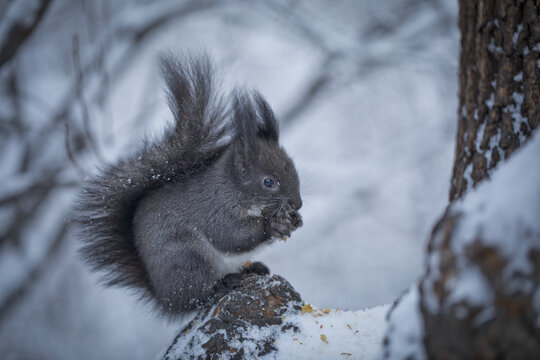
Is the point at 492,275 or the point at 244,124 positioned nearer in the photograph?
the point at 492,275

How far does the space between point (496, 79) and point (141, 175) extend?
1635 mm

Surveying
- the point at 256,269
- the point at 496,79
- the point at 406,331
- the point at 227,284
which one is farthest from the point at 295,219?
the point at 406,331

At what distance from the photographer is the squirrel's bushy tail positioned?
6.38 ft

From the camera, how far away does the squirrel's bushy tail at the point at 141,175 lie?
6.38ft

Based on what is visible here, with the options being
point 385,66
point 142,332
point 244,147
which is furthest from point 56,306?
point 385,66

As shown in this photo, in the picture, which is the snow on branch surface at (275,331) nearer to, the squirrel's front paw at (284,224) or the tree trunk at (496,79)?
the squirrel's front paw at (284,224)

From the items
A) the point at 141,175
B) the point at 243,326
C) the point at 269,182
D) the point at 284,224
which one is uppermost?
the point at 269,182

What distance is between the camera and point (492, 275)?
2.07 ft

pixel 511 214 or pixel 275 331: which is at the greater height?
pixel 275 331

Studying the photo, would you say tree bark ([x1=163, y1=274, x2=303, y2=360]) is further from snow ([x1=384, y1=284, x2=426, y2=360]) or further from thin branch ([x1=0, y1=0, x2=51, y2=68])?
thin branch ([x1=0, y1=0, x2=51, y2=68])

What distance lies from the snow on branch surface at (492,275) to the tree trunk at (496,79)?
94cm

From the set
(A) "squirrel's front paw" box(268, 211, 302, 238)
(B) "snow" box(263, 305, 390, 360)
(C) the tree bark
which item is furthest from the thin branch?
(B) "snow" box(263, 305, 390, 360)

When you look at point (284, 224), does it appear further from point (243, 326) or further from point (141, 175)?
point (141, 175)

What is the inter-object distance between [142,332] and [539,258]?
5039mm
